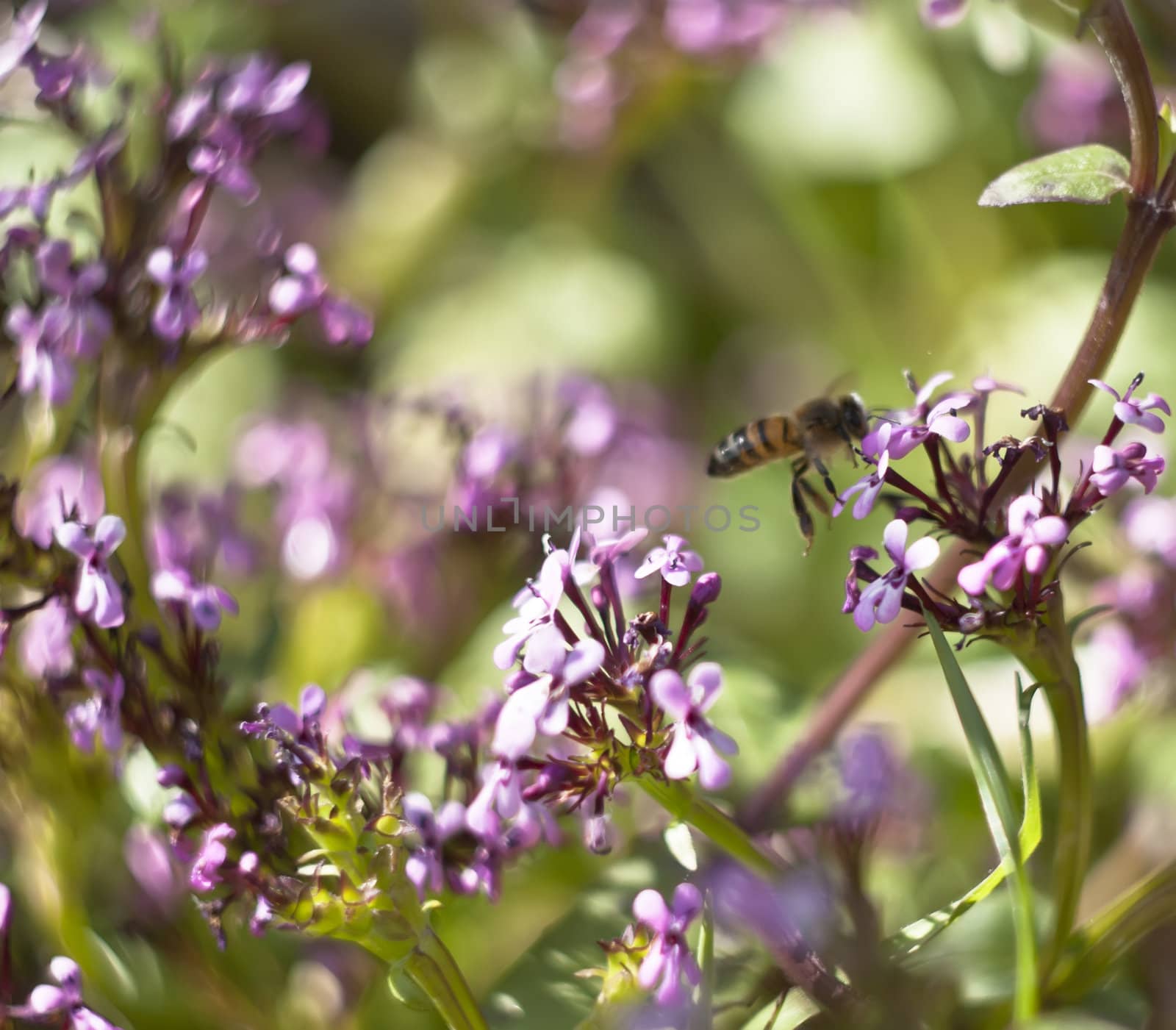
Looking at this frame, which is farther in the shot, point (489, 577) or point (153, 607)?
point (489, 577)

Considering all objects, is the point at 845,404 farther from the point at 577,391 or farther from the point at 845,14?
the point at 845,14

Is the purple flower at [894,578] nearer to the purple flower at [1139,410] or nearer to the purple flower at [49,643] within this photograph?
the purple flower at [1139,410]

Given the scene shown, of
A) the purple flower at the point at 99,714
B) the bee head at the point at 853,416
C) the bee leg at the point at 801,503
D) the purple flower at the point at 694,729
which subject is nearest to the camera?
the purple flower at the point at 694,729

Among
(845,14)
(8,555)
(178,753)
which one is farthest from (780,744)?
(845,14)

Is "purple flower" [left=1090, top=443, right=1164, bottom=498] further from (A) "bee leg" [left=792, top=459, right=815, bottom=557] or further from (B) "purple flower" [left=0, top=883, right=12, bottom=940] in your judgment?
(B) "purple flower" [left=0, top=883, right=12, bottom=940]

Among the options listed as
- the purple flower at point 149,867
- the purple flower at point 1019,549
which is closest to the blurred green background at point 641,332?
the purple flower at point 149,867

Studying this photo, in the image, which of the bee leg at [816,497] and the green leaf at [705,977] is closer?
the green leaf at [705,977]

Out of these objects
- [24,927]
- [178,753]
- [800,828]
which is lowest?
[24,927]
